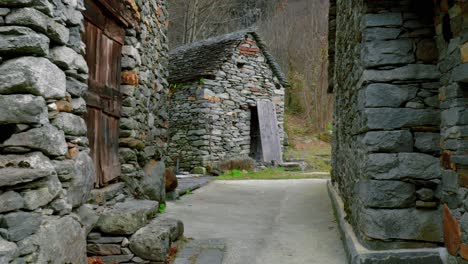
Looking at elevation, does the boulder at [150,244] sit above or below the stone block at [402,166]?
below

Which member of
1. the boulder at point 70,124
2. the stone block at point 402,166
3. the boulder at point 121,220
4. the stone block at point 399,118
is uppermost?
the stone block at point 399,118

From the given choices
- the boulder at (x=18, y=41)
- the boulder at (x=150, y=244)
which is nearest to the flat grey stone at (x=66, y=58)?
the boulder at (x=18, y=41)

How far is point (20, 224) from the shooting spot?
7.24 feet

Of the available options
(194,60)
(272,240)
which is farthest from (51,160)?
(194,60)

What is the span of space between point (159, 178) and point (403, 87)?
3432mm

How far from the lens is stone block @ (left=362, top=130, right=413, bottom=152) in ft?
10.6

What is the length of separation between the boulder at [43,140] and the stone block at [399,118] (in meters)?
2.39

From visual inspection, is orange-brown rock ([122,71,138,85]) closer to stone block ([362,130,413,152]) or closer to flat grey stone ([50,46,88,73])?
flat grey stone ([50,46,88,73])

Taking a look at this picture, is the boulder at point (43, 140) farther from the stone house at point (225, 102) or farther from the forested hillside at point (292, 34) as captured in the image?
the forested hillside at point (292, 34)

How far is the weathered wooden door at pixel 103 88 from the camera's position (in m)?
3.85

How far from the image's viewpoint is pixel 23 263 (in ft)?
7.10

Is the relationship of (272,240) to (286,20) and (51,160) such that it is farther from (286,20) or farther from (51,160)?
(286,20)

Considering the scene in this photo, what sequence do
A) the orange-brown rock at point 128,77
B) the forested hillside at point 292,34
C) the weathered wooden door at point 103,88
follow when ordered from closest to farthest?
1. the weathered wooden door at point 103,88
2. the orange-brown rock at point 128,77
3. the forested hillside at point 292,34

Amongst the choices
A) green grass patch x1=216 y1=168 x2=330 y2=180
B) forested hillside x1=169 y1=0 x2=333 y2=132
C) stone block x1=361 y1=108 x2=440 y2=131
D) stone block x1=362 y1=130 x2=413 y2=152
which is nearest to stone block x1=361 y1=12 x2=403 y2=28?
stone block x1=361 y1=108 x2=440 y2=131
